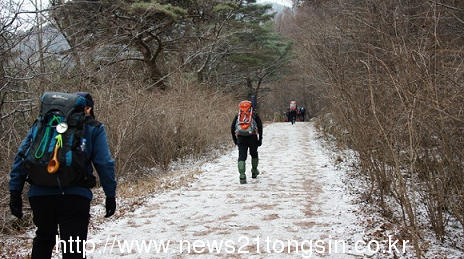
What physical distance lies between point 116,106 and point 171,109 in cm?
340

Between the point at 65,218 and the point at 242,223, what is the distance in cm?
288

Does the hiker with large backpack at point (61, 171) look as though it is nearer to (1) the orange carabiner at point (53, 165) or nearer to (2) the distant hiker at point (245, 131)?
(1) the orange carabiner at point (53, 165)

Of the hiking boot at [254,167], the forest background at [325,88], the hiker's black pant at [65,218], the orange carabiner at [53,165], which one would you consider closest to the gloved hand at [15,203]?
the hiker's black pant at [65,218]

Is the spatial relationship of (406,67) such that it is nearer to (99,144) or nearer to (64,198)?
(99,144)

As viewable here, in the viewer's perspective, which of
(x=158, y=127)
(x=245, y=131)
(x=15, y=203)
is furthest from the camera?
(x=158, y=127)

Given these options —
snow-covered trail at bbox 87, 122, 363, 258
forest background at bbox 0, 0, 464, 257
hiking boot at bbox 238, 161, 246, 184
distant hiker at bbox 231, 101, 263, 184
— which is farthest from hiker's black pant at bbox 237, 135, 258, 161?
forest background at bbox 0, 0, 464, 257

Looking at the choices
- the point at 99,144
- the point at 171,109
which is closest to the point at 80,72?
the point at 171,109

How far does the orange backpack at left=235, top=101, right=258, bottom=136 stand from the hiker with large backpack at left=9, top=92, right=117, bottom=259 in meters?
5.00

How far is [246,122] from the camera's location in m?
8.00

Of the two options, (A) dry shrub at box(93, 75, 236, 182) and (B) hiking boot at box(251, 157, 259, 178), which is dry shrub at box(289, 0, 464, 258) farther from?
(A) dry shrub at box(93, 75, 236, 182)

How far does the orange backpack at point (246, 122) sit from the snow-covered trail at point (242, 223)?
1130mm

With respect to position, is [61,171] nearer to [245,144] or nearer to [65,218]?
[65,218]

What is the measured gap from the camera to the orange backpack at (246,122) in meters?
7.99

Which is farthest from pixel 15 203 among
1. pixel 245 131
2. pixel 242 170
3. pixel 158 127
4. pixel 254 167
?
pixel 158 127
